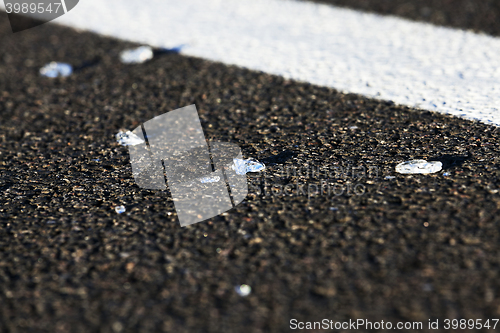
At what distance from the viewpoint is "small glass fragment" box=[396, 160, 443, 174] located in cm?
197

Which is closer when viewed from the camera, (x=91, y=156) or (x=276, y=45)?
(x=91, y=156)

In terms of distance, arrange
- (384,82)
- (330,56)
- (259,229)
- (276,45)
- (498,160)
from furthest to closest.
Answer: (276,45) < (330,56) < (384,82) < (498,160) < (259,229)

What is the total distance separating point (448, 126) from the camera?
2.31m

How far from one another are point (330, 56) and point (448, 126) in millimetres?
1177

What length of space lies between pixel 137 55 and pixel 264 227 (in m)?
2.21

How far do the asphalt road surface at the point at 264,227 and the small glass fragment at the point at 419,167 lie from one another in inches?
1.6

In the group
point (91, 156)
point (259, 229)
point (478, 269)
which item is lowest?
point (91, 156)

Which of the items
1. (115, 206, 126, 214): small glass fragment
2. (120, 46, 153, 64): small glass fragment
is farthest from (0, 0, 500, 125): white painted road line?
(115, 206, 126, 214): small glass fragment

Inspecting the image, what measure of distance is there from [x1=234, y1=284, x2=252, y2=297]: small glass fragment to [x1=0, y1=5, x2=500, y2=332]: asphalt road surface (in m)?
0.01

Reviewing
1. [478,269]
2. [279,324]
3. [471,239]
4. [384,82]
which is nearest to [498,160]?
[471,239]

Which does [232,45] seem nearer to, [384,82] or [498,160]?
[384,82]

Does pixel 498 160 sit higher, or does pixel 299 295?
pixel 498 160

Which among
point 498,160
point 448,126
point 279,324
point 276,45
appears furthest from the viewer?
point 276,45

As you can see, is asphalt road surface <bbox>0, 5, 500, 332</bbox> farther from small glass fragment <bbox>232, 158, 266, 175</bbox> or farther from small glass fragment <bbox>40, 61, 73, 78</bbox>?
small glass fragment <bbox>40, 61, 73, 78</bbox>
